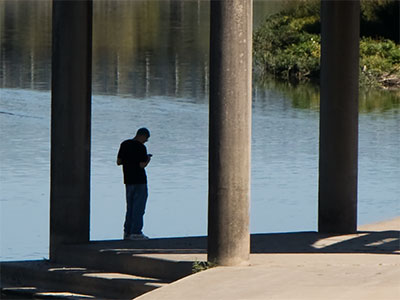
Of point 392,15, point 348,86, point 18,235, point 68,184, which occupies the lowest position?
point 18,235

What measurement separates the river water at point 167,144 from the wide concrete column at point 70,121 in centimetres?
241

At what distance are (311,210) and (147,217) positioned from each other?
Result: 10.7 feet

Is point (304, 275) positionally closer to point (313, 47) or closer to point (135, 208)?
point (135, 208)

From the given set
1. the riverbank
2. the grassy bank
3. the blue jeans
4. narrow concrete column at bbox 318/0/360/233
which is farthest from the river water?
narrow concrete column at bbox 318/0/360/233

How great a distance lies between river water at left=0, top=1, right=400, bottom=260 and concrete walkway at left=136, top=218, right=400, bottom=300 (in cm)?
495

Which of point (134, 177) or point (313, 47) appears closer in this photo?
point (134, 177)

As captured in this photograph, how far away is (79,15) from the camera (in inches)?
563

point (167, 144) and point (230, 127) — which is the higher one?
point (230, 127)

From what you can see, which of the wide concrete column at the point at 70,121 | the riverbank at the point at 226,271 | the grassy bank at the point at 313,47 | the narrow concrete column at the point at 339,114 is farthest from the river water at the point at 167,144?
the narrow concrete column at the point at 339,114

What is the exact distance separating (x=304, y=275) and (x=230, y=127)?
174cm

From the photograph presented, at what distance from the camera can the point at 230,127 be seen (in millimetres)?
12070

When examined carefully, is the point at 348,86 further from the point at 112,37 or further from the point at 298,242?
the point at 112,37

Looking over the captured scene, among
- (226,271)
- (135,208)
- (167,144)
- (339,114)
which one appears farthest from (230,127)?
(167,144)

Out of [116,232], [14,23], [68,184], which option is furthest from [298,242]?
[14,23]
